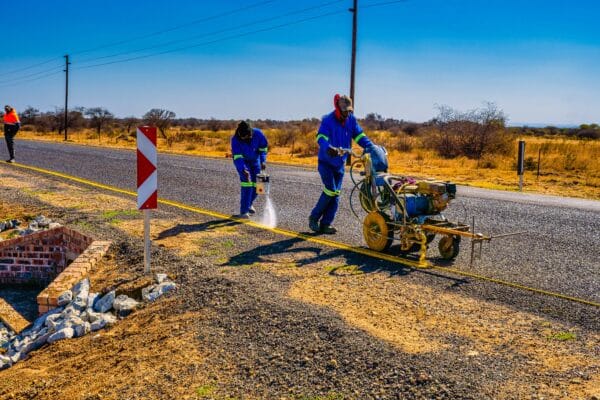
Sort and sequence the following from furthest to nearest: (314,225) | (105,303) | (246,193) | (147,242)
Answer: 1. (246,193)
2. (314,225)
3. (147,242)
4. (105,303)

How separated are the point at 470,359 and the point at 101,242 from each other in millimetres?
5443

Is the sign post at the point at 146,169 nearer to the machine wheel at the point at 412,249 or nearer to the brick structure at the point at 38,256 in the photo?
the brick structure at the point at 38,256

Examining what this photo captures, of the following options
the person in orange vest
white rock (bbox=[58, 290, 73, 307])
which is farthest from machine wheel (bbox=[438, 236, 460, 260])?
the person in orange vest

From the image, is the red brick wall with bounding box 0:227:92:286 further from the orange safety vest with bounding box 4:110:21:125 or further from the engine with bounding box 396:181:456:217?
the orange safety vest with bounding box 4:110:21:125

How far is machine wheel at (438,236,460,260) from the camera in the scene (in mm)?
6633

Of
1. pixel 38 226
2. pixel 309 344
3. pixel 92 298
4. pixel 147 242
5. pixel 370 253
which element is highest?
pixel 147 242

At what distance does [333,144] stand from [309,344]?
387cm

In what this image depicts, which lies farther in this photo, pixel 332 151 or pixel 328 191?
pixel 328 191

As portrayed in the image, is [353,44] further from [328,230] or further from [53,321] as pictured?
[53,321]

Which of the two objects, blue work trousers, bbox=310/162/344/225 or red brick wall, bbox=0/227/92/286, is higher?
blue work trousers, bbox=310/162/344/225

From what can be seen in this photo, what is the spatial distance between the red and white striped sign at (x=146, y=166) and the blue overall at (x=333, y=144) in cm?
228

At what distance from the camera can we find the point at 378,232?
7.01m

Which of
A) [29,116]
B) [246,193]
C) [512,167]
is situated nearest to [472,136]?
[512,167]

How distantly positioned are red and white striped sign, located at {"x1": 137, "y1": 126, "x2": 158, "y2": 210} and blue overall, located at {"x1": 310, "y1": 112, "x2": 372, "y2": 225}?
2.28 metres
